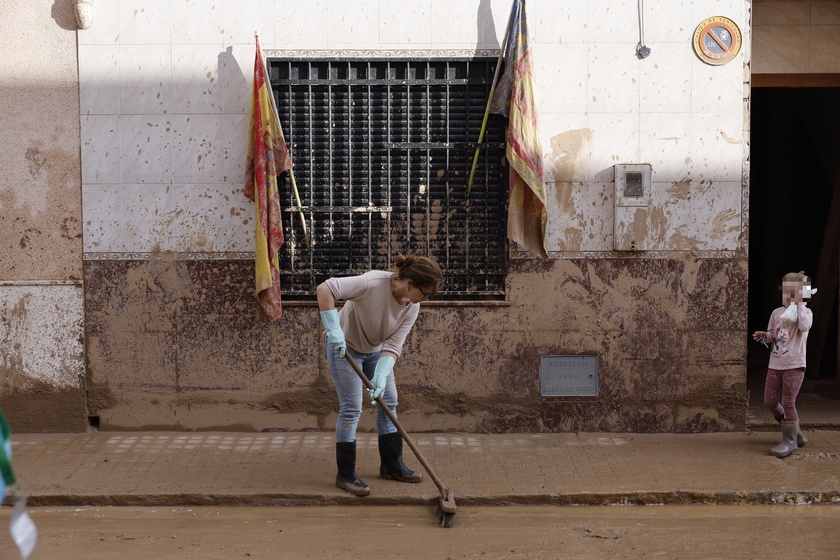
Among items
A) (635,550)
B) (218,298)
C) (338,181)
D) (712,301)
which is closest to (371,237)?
(338,181)

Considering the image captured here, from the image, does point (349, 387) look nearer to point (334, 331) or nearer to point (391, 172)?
point (334, 331)

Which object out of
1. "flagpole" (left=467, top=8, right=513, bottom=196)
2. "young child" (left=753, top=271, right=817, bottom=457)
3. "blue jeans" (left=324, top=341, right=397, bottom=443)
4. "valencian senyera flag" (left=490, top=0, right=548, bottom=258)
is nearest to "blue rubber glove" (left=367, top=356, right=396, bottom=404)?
"blue jeans" (left=324, top=341, right=397, bottom=443)

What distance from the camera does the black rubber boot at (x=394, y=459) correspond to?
5539mm

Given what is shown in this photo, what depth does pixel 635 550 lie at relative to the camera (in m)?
4.59

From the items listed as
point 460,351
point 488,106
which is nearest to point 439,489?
point 460,351

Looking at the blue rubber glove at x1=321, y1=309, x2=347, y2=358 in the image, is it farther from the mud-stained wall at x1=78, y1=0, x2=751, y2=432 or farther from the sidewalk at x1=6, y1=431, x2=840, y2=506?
the mud-stained wall at x1=78, y1=0, x2=751, y2=432

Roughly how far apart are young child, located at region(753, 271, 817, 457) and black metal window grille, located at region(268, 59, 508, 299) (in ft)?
6.65

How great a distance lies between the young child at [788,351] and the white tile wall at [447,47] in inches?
30.9

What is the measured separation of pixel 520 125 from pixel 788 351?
249 cm

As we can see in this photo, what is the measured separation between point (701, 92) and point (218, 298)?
4058mm

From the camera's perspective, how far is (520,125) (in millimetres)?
6309

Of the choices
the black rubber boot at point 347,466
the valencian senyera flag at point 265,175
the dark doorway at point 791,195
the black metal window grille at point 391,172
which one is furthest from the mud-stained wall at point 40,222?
the dark doorway at point 791,195

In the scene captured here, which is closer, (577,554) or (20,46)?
(577,554)

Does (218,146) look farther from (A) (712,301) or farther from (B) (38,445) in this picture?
(A) (712,301)
